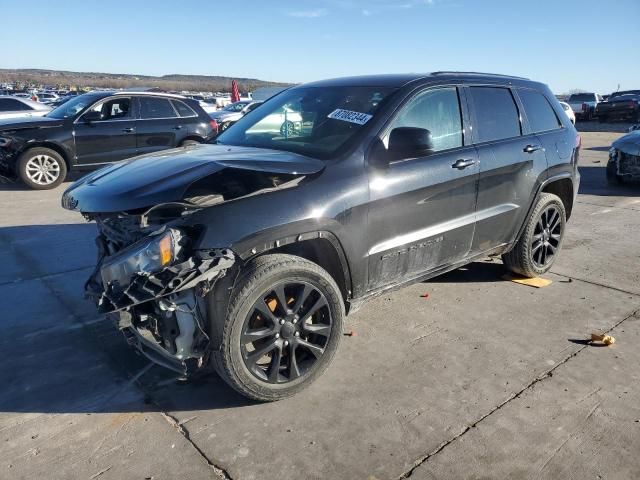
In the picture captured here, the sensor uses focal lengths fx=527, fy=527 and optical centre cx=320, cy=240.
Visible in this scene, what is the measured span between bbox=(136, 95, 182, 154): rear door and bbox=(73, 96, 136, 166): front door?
0.55 ft

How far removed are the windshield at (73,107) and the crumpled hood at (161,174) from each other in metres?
7.25

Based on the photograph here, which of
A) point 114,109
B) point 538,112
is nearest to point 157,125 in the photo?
point 114,109

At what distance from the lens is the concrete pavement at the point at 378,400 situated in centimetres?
257

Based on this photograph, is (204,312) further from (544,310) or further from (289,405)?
(544,310)

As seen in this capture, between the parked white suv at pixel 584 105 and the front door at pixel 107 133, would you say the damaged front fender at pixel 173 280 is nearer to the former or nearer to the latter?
the front door at pixel 107 133

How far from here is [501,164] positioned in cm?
420

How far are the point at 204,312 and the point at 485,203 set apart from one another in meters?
2.43

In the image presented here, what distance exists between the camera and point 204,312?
274 cm

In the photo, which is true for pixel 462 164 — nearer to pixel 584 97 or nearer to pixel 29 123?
pixel 29 123

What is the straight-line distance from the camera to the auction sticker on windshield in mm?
3498

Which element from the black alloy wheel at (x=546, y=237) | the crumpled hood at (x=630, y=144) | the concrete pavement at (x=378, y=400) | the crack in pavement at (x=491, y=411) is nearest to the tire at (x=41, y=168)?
the concrete pavement at (x=378, y=400)

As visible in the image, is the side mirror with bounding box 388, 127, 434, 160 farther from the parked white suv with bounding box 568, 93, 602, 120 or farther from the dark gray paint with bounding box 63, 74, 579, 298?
the parked white suv with bounding box 568, 93, 602, 120

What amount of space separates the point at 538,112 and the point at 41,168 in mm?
8464

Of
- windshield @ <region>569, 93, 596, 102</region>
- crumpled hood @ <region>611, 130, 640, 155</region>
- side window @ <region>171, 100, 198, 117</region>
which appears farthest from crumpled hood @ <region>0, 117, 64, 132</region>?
windshield @ <region>569, 93, 596, 102</region>
